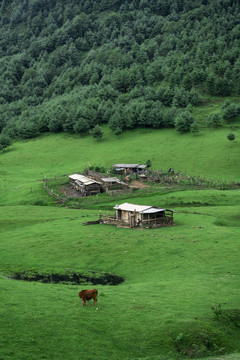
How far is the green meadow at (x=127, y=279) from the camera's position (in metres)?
28.2

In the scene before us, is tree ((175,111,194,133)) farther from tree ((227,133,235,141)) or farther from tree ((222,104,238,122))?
tree ((227,133,235,141))

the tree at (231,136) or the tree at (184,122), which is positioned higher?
the tree at (184,122)

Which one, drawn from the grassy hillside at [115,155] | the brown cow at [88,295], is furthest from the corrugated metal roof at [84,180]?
the brown cow at [88,295]

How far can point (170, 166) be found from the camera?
128 meters

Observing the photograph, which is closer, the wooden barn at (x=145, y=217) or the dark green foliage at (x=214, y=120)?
the wooden barn at (x=145, y=217)

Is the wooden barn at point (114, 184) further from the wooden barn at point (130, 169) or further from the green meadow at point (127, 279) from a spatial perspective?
the wooden barn at point (130, 169)

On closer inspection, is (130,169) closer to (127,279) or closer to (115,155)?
(115,155)

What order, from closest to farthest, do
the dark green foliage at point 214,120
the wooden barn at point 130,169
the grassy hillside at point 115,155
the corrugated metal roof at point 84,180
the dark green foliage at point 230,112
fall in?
1. the corrugated metal roof at point 84,180
2. the grassy hillside at point 115,155
3. the wooden barn at point 130,169
4. the dark green foliage at point 214,120
5. the dark green foliage at point 230,112

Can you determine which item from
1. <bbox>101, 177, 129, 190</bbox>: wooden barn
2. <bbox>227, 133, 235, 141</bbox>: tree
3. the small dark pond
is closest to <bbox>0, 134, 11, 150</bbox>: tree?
<bbox>101, 177, 129, 190</bbox>: wooden barn

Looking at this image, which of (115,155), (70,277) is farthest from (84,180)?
(70,277)

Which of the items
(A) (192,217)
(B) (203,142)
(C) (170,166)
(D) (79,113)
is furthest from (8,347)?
(D) (79,113)

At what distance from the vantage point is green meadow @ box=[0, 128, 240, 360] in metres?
28.2

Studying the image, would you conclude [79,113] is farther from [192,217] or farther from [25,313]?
[25,313]

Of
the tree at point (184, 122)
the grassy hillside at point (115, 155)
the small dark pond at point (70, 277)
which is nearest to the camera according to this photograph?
the small dark pond at point (70, 277)
